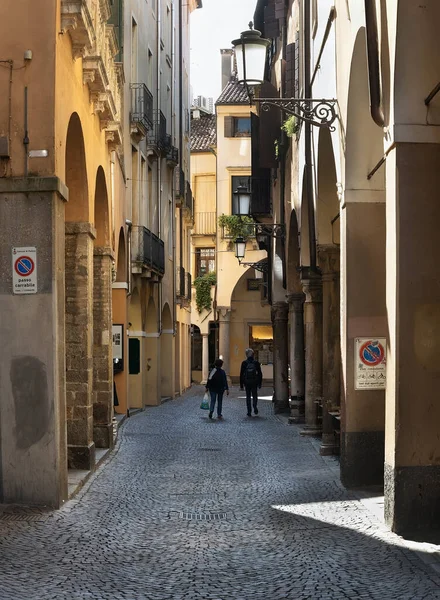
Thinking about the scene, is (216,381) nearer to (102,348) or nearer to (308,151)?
(102,348)

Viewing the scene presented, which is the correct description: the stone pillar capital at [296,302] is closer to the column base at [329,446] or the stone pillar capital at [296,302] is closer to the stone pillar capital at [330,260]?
the stone pillar capital at [330,260]

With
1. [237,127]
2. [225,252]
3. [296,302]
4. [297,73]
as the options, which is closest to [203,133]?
[237,127]

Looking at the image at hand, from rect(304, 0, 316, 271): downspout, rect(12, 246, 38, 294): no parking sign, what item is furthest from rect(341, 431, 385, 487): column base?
rect(304, 0, 316, 271): downspout

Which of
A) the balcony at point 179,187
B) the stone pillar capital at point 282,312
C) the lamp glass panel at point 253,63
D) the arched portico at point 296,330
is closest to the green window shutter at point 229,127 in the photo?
the balcony at point 179,187

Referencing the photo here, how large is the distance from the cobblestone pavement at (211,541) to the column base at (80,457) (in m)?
0.32

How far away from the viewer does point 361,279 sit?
12.5 meters

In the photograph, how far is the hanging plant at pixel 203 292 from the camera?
178ft

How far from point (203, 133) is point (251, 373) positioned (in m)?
32.9

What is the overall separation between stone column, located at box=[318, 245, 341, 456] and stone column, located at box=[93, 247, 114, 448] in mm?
3313

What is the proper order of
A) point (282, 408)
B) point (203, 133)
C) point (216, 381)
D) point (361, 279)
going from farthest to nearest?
point (203, 133) < point (282, 408) < point (216, 381) < point (361, 279)

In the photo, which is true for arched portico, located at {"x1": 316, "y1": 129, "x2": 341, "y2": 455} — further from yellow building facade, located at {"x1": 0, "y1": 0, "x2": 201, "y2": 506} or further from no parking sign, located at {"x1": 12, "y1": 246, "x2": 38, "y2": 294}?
no parking sign, located at {"x1": 12, "y1": 246, "x2": 38, "y2": 294}

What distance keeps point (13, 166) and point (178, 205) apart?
29.6 metres

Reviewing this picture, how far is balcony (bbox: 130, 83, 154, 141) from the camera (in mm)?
26562

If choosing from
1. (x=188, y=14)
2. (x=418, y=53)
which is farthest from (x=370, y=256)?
(x=188, y=14)
